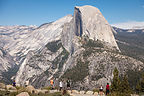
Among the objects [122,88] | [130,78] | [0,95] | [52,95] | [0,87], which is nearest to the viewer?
[0,95]

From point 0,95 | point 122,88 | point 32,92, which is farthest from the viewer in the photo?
point 122,88

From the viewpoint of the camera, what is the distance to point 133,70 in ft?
652

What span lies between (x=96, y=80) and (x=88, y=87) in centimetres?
1127

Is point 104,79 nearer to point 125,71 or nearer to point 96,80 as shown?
point 96,80

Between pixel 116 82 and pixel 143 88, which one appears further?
pixel 143 88

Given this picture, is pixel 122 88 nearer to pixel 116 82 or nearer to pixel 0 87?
pixel 116 82

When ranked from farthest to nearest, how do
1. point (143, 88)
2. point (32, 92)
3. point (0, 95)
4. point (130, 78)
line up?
1. point (130, 78)
2. point (143, 88)
3. point (32, 92)
4. point (0, 95)

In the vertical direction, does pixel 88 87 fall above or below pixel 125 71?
below

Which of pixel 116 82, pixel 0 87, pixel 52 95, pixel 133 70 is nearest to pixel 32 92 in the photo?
pixel 52 95

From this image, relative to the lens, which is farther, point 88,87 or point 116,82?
point 88,87

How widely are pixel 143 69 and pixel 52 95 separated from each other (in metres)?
180

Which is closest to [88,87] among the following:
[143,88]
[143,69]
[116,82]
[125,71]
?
[125,71]

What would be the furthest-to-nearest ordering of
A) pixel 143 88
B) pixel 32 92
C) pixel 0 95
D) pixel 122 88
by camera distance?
A: pixel 143 88 < pixel 122 88 < pixel 32 92 < pixel 0 95

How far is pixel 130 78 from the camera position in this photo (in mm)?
184500
